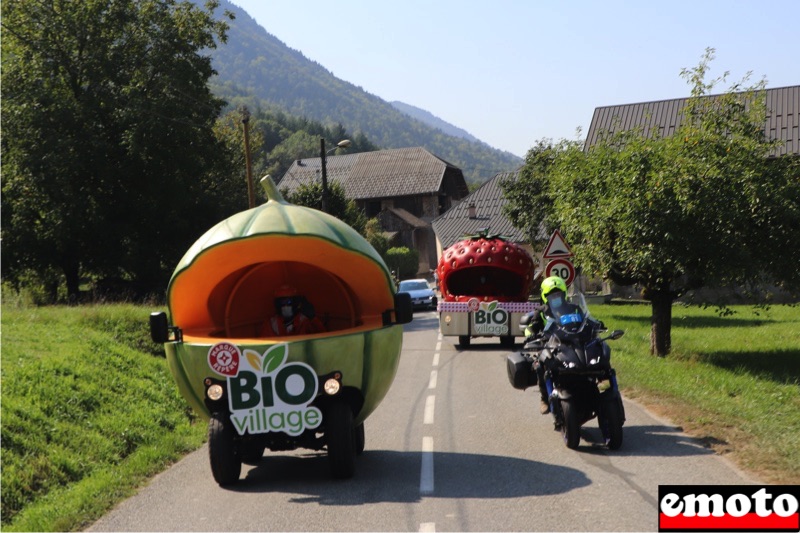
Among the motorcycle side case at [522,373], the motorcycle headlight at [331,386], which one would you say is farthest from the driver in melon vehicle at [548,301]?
the motorcycle headlight at [331,386]

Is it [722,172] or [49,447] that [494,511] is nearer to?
[49,447]

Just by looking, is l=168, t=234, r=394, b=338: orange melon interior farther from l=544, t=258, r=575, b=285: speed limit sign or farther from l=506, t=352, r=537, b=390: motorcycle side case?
l=544, t=258, r=575, b=285: speed limit sign

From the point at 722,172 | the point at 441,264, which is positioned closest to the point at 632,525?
the point at 722,172

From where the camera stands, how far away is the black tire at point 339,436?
8.52m

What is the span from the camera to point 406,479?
867 cm

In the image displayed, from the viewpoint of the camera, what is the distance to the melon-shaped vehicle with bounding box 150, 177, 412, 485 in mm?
8414

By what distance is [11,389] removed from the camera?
11.4m

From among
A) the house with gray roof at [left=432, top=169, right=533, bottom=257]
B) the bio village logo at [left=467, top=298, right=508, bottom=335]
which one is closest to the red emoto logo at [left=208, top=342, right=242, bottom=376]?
the bio village logo at [left=467, top=298, right=508, bottom=335]

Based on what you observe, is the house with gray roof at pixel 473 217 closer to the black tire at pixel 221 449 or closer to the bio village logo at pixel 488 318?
the bio village logo at pixel 488 318

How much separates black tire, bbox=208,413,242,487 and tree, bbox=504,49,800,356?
10.2 m

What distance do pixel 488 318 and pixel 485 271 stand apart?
6.50 ft

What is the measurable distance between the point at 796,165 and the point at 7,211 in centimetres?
2782

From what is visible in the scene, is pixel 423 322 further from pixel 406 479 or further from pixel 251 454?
pixel 406 479

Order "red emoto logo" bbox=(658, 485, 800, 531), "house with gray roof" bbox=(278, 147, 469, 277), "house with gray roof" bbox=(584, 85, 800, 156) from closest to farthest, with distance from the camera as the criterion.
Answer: "red emoto logo" bbox=(658, 485, 800, 531) → "house with gray roof" bbox=(584, 85, 800, 156) → "house with gray roof" bbox=(278, 147, 469, 277)
